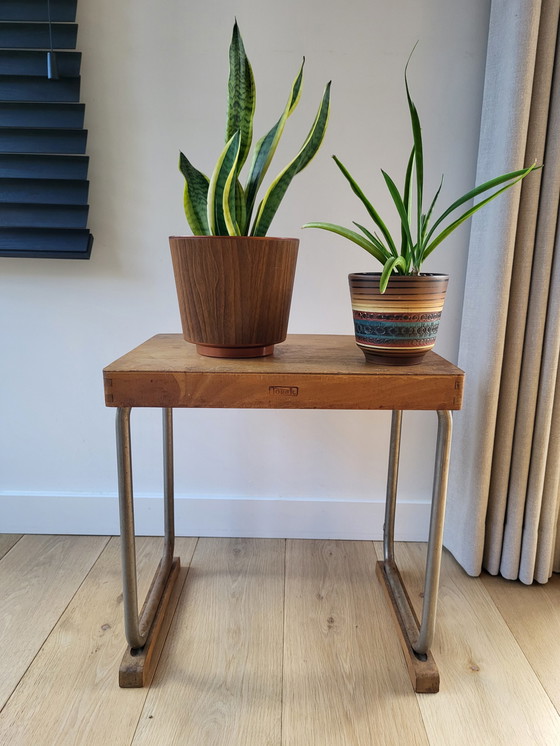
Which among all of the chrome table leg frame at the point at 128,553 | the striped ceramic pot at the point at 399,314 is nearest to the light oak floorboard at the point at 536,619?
the striped ceramic pot at the point at 399,314

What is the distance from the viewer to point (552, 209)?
3.71ft

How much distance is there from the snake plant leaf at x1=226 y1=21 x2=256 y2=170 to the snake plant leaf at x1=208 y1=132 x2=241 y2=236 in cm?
4

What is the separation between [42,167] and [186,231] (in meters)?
0.37

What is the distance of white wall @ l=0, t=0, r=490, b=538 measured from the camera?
4.05ft

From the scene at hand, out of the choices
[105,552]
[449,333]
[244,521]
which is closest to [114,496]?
[105,552]

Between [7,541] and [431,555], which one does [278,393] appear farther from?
[7,541]

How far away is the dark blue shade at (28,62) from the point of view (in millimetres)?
1210

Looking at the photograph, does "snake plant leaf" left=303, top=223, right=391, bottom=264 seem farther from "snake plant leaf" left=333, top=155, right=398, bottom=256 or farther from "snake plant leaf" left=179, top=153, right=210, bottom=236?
"snake plant leaf" left=179, top=153, right=210, bottom=236

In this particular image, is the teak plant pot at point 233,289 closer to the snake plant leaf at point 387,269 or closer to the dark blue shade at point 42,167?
the snake plant leaf at point 387,269

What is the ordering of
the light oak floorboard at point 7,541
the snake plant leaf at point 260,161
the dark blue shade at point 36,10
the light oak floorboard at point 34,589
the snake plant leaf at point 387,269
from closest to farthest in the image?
1. the snake plant leaf at point 387,269
2. the snake plant leaf at point 260,161
3. the light oak floorboard at point 34,589
4. the dark blue shade at point 36,10
5. the light oak floorboard at point 7,541

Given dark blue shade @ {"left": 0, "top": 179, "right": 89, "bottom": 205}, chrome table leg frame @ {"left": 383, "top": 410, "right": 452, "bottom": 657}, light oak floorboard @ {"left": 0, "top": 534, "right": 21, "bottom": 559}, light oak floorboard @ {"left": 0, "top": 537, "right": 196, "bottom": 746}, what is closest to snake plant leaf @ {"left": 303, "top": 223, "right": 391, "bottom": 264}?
chrome table leg frame @ {"left": 383, "top": 410, "right": 452, "bottom": 657}

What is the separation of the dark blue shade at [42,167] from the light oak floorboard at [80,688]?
99cm

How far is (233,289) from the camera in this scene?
89 centimetres

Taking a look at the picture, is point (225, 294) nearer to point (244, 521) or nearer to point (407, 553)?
point (244, 521)
